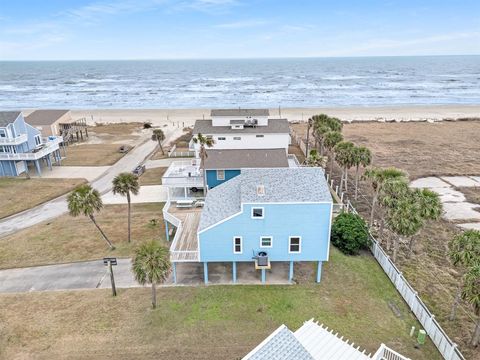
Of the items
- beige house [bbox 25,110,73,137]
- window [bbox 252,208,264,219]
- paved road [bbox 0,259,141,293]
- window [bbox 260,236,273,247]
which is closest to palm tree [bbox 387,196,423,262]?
Answer: window [bbox 260,236,273,247]

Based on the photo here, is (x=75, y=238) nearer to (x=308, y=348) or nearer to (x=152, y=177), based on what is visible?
(x=152, y=177)

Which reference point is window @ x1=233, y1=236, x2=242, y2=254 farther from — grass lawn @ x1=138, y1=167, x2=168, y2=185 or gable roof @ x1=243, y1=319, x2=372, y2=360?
grass lawn @ x1=138, y1=167, x2=168, y2=185

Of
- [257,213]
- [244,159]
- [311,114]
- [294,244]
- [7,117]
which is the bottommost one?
[311,114]

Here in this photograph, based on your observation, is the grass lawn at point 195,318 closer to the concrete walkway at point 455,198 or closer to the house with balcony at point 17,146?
the concrete walkway at point 455,198

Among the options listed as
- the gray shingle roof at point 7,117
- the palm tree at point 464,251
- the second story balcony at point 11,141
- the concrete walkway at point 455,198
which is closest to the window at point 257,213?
the palm tree at point 464,251

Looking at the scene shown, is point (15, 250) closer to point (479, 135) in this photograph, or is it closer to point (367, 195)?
point (367, 195)

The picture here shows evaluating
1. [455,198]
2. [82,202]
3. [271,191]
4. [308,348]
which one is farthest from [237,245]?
[455,198]
